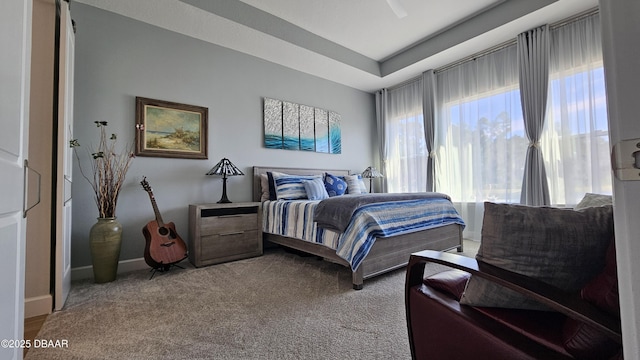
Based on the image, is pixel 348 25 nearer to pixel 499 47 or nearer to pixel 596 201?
pixel 499 47

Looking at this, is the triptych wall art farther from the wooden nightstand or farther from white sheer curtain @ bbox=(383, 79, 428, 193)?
the wooden nightstand

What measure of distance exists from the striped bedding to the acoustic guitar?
3.34 feet

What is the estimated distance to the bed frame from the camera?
2.19m

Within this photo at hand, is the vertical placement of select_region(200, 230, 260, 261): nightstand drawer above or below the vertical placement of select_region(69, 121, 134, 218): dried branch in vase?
below

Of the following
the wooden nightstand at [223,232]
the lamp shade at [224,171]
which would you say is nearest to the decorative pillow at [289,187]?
the wooden nightstand at [223,232]

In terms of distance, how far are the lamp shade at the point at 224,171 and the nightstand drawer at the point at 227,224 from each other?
32 centimetres

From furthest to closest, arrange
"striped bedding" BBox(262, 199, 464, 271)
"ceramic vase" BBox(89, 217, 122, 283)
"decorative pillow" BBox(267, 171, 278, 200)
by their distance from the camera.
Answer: "decorative pillow" BBox(267, 171, 278, 200)
"ceramic vase" BBox(89, 217, 122, 283)
"striped bedding" BBox(262, 199, 464, 271)

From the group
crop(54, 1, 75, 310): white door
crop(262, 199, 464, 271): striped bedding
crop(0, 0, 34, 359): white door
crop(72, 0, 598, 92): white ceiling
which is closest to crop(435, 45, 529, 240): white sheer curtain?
crop(72, 0, 598, 92): white ceiling

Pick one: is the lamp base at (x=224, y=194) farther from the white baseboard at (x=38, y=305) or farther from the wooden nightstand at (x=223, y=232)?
the white baseboard at (x=38, y=305)

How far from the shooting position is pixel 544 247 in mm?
797

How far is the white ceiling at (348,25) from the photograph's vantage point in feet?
9.18

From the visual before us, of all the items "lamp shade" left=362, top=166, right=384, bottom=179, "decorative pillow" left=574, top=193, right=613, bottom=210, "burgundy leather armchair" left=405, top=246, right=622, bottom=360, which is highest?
"lamp shade" left=362, top=166, right=384, bottom=179

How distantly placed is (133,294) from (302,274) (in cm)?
138

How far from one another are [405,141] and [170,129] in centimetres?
371
